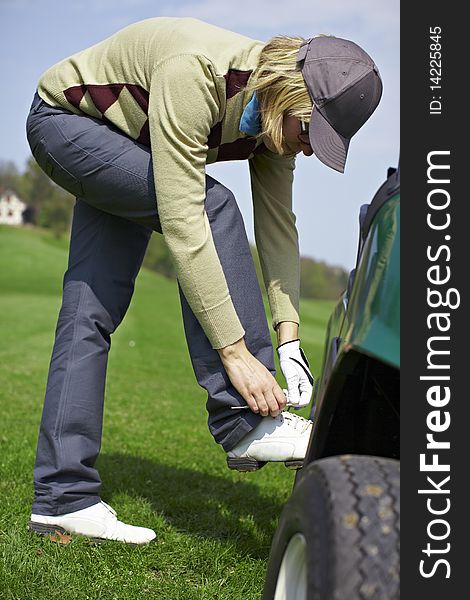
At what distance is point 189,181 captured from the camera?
2744 millimetres

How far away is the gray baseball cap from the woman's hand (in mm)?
655

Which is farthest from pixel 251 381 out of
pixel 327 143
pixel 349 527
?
pixel 349 527

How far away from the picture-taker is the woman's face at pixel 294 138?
2707mm

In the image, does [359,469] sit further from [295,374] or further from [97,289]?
[97,289]

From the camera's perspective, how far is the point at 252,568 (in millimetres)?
2949

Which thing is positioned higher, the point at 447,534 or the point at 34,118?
the point at 34,118

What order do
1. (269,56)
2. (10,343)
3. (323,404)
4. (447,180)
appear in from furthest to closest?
(10,343), (269,56), (323,404), (447,180)

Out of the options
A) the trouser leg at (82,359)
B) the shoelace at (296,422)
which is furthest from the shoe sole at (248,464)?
the trouser leg at (82,359)

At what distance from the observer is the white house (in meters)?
80.6

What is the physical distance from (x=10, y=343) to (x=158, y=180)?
10251mm

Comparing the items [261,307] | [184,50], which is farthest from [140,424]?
[184,50]

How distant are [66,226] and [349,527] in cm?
7104

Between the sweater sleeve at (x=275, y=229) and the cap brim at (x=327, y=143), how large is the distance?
0.67 meters

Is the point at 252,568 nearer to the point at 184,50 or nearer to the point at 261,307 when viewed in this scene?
the point at 261,307
